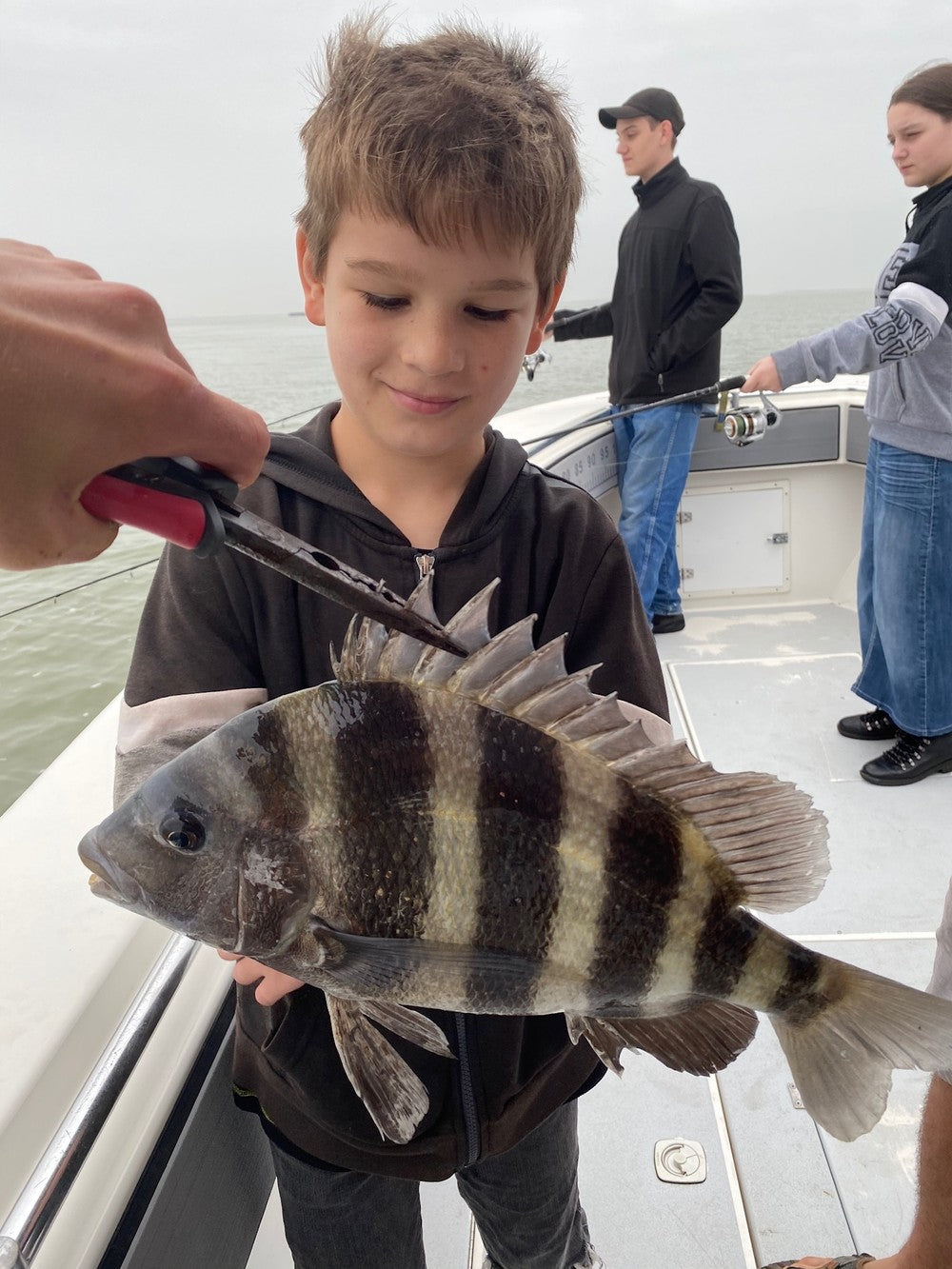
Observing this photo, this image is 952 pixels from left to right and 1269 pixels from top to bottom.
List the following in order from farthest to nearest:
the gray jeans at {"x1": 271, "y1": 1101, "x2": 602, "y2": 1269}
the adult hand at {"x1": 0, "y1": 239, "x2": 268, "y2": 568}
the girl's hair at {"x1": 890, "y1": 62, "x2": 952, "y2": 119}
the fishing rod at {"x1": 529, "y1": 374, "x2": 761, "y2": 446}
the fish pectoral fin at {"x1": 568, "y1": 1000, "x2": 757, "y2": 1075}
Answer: the fishing rod at {"x1": 529, "y1": 374, "x2": 761, "y2": 446}, the girl's hair at {"x1": 890, "y1": 62, "x2": 952, "y2": 119}, the gray jeans at {"x1": 271, "y1": 1101, "x2": 602, "y2": 1269}, the fish pectoral fin at {"x1": 568, "y1": 1000, "x2": 757, "y2": 1075}, the adult hand at {"x1": 0, "y1": 239, "x2": 268, "y2": 568}

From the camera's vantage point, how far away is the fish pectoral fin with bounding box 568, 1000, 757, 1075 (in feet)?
3.21

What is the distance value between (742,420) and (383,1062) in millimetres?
4136

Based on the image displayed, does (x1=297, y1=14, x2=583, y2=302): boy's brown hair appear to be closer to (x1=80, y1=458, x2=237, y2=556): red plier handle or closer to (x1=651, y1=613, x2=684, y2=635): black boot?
(x1=80, y1=458, x2=237, y2=556): red plier handle

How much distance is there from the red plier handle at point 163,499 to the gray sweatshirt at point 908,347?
2844 mm

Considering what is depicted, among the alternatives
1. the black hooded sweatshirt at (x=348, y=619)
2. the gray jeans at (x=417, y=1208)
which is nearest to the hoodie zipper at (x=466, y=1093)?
the black hooded sweatshirt at (x=348, y=619)

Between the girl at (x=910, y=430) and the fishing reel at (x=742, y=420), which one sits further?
the fishing reel at (x=742, y=420)

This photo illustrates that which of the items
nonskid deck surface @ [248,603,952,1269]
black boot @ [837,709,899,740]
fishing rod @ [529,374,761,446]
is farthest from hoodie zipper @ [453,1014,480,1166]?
fishing rod @ [529,374,761,446]

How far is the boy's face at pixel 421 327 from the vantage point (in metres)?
1.14

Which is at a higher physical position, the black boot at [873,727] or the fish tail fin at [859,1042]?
the fish tail fin at [859,1042]

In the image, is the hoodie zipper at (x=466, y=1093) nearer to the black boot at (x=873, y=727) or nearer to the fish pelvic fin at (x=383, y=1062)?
the fish pelvic fin at (x=383, y=1062)

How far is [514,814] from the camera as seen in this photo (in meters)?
0.88

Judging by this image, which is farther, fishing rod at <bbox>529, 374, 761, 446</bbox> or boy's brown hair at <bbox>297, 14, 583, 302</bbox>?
fishing rod at <bbox>529, 374, 761, 446</bbox>

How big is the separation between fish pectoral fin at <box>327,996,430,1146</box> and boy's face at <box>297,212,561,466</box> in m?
0.75

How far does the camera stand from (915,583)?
3205 millimetres
